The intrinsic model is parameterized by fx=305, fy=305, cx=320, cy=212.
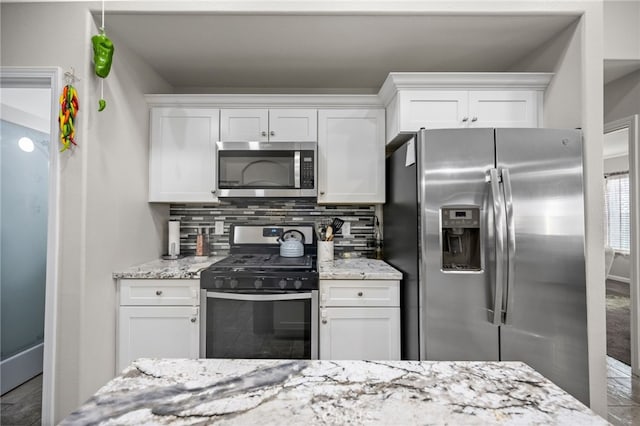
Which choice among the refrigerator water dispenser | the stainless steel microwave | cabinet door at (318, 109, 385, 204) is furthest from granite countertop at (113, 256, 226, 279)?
the refrigerator water dispenser

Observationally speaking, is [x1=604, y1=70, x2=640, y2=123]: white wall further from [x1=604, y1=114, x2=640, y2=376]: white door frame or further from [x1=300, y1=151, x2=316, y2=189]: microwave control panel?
[x1=300, y1=151, x2=316, y2=189]: microwave control panel

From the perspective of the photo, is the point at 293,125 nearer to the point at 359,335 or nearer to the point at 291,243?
the point at 291,243

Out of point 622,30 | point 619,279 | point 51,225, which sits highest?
point 622,30

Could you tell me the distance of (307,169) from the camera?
7.64 ft

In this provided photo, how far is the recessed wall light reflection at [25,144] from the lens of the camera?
246cm

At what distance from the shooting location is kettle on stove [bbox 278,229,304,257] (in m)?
2.50

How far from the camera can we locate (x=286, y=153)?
2.34 meters

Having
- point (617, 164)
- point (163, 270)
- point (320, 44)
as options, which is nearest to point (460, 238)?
point (320, 44)

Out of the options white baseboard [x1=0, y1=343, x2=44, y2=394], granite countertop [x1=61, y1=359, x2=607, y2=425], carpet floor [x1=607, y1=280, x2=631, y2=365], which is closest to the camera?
granite countertop [x1=61, y1=359, x2=607, y2=425]

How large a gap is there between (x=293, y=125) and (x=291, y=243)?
95 centimetres

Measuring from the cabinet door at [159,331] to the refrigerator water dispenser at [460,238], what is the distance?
1599 mm

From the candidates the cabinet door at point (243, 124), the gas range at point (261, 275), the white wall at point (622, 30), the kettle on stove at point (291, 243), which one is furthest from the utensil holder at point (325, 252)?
the white wall at point (622, 30)

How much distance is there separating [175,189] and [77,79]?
915 mm

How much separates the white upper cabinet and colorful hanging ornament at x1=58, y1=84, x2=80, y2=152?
93 cm
